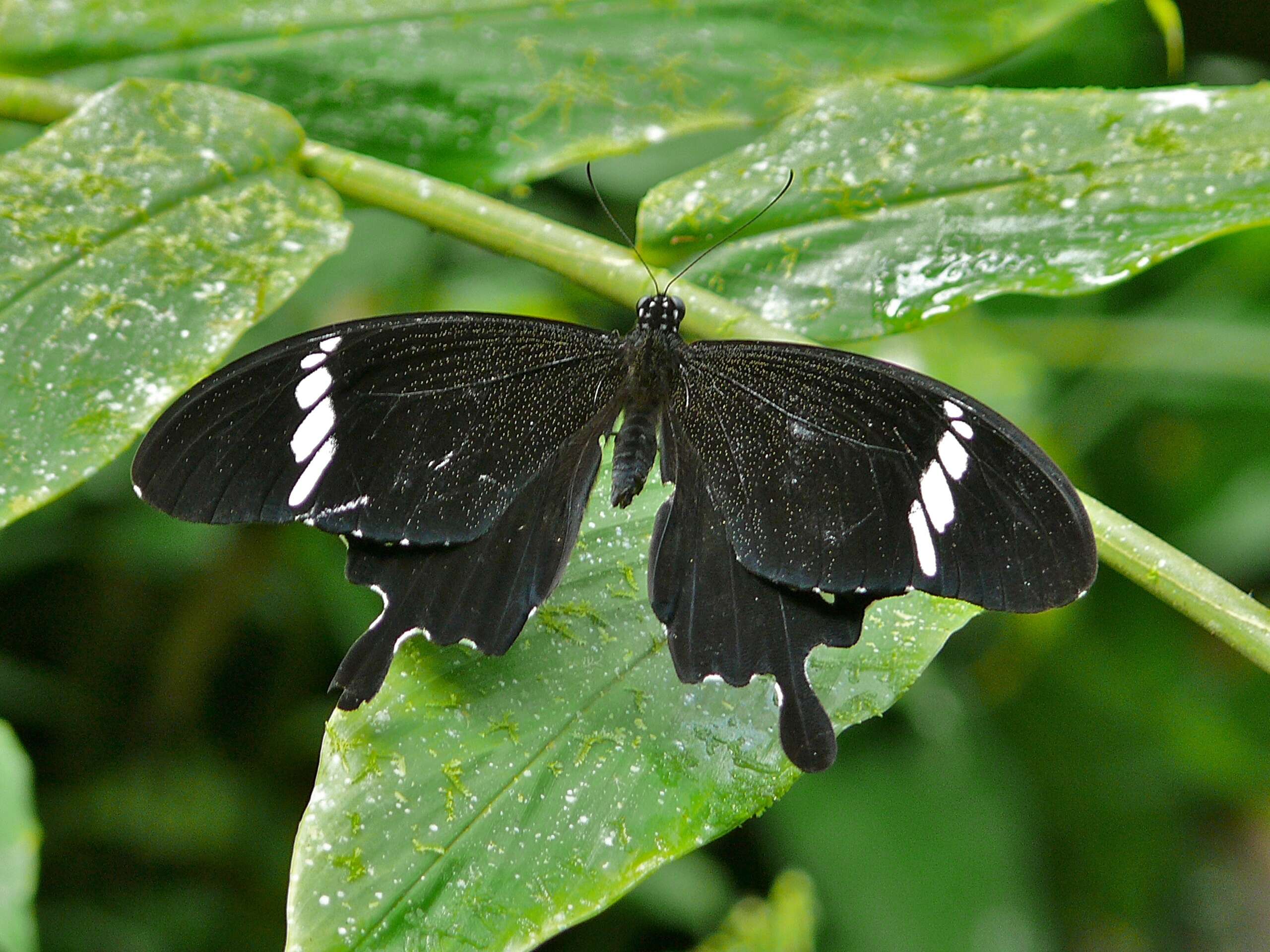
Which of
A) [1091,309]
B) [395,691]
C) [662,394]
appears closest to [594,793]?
[395,691]

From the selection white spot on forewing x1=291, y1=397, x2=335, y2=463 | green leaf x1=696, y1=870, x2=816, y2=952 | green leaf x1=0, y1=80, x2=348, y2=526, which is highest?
green leaf x1=0, y1=80, x2=348, y2=526

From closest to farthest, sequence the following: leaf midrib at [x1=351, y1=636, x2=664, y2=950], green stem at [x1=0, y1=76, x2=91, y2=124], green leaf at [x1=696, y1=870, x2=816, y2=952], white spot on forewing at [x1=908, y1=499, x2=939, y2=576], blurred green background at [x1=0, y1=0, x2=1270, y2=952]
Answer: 1. leaf midrib at [x1=351, y1=636, x2=664, y2=950]
2. white spot on forewing at [x1=908, y1=499, x2=939, y2=576]
3. green stem at [x1=0, y1=76, x2=91, y2=124]
4. green leaf at [x1=696, y1=870, x2=816, y2=952]
5. blurred green background at [x1=0, y1=0, x2=1270, y2=952]

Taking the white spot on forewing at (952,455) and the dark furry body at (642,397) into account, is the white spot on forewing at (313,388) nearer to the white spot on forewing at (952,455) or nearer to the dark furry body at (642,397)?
the dark furry body at (642,397)

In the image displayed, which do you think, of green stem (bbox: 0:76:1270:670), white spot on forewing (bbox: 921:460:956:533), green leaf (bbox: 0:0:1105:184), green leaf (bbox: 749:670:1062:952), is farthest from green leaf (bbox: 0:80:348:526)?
green leaf (bbox: 749:670:1062:952)

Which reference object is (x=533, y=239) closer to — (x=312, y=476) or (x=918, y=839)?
(x=312, y=476)

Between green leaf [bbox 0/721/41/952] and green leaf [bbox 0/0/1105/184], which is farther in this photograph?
green leaf [bbox 0/0/1105/184]

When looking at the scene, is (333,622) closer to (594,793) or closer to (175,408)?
(175,408)

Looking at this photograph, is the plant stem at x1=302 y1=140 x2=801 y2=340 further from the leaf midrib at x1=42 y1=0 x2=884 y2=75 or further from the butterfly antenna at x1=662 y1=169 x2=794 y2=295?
the leaf midrib at x1=42 y1=0 x2=884 y2=75

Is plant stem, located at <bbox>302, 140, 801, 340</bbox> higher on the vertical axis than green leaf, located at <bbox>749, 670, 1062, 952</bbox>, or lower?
higher
